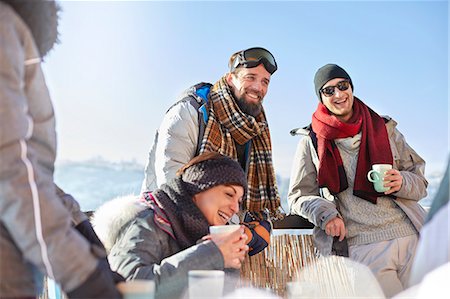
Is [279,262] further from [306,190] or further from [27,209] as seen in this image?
[27,209]

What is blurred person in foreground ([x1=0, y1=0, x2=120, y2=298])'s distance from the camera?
0.94m

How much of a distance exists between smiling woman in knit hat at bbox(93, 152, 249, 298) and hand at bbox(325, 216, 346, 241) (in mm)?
837

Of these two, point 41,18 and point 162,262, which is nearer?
point 41,18

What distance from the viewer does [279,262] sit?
2801 millimetres

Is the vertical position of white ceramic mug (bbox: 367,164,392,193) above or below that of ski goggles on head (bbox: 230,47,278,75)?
below

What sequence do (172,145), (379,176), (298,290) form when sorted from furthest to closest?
(379,176) < (172,145) < (298,290)

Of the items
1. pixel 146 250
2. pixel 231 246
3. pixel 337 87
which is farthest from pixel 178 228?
pixel 337 87

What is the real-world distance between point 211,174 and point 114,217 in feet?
1.06

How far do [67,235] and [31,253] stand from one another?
2.5 inches

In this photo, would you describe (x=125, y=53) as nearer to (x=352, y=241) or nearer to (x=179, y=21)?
(x=179, y=21)

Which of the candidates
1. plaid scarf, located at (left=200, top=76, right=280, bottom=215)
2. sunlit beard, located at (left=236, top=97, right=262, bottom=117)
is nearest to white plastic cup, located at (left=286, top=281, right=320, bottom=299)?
plaid scarf, located at (left=200, top=76, right=280, bottom=215)

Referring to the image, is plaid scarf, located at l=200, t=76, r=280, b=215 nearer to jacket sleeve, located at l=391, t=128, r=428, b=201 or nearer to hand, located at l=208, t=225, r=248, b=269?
jacket sleeve, located at l=391, t=128, r=428, b=201

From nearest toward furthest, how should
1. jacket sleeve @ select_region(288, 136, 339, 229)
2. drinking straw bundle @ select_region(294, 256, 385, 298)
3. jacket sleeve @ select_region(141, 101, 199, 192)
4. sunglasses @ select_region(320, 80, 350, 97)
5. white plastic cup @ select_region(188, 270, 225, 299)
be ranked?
white plastic cup @ select_region(188, 270, 225, 299), jacket sleeve @ select_region(141, 101, 199, 192), drinking straw bundle @ select_region(294, 256, 385, 298), jacket sleeve @ select_region(288, 136, 339, 229), sunglasses @ select_region(320, 80, 350, 97)

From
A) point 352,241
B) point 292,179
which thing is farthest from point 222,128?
point 352,241
